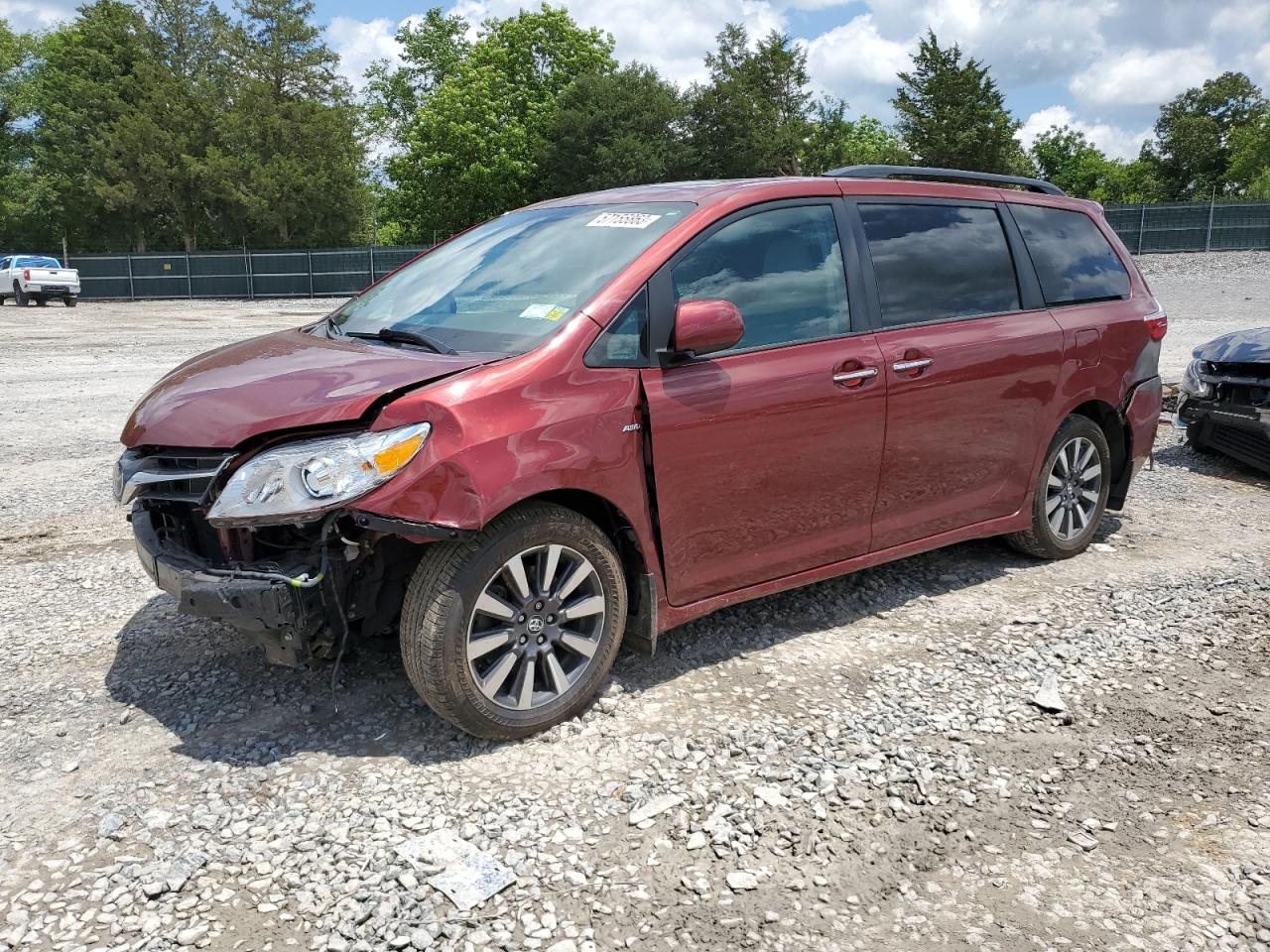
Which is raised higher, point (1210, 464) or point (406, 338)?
point (406, 338)

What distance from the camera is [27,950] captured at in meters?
2.59

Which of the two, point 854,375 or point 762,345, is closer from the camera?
point 762,345

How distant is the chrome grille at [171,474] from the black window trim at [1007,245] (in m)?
2.76

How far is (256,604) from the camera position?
3.26 metres

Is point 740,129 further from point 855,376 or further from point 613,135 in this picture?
point 855,376

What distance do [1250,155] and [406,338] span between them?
82.3 metres

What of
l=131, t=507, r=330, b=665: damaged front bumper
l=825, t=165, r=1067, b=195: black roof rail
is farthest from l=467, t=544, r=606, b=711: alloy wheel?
l=825, t=165, r=1067, b=195: black roof rail

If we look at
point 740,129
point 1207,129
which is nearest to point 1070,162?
point 1207,129

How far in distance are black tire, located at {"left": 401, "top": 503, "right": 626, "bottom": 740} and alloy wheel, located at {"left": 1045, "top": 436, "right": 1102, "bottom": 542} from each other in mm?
3061

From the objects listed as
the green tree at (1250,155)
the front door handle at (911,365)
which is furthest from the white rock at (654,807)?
the green tree at (1250,155)

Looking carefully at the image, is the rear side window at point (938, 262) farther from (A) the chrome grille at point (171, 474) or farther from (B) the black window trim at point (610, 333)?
(A) the chrome grille at point (171, 474)

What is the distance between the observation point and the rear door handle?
4291 mm

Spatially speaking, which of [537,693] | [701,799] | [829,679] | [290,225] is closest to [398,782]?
[537,693]

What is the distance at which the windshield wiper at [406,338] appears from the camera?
3.78 meters
